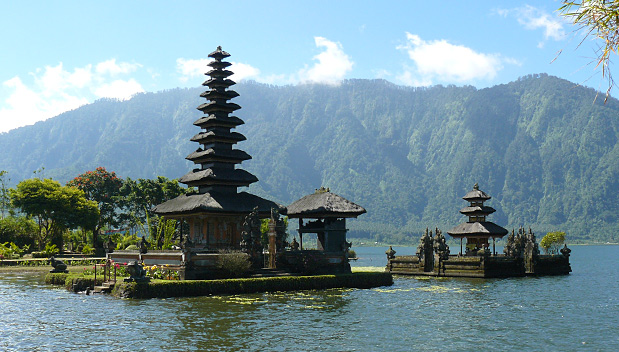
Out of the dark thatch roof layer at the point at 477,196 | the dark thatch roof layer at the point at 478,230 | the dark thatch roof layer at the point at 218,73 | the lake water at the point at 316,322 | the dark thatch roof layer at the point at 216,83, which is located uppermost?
the dark thatch roof layer at the point at 218,73

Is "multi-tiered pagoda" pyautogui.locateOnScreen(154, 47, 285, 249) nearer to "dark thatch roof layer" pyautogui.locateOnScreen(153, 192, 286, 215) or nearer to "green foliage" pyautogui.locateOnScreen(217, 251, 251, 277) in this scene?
"dark thatch roof layer" pyautogui.locateOnScreen(153, 192, 286, 215)

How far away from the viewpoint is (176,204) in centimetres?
4994

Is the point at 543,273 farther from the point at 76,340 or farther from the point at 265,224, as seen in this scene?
the point at 76,340

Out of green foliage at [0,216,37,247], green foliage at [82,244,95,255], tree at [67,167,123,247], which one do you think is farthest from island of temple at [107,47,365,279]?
tree at [67,167,123,247]

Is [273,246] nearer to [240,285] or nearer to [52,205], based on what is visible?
[240,285]

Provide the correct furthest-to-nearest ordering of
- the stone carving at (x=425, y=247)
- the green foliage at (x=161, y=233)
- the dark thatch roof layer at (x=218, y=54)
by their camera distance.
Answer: the stone carving at (x=425, y=247) → the green foliage at (x=161, y=233) → the dark thatch roof layer at (x=218, y=54)

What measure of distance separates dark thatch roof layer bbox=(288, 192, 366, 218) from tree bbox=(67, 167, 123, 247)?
59532 mm

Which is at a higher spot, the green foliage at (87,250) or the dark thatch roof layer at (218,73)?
the dark thatch roof layer at (218,73)

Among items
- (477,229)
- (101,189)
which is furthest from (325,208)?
(101,189)

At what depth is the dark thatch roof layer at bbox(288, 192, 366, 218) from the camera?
161ft

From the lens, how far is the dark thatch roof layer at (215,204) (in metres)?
46.3

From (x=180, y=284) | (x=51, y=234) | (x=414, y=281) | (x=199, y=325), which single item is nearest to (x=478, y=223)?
(x=414, y=281)

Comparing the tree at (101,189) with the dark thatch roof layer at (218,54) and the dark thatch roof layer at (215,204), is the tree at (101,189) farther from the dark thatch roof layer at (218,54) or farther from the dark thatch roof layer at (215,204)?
the dark thatch roof layer at (215,204)

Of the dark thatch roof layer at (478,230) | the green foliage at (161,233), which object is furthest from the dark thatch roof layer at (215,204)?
the dark thatch roof layer at (478,230)
